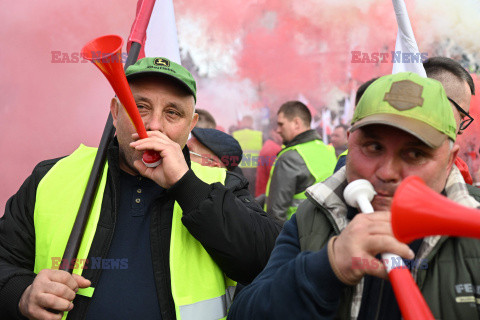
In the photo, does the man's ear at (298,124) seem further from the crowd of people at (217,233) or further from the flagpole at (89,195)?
the flagpole at (89,195)

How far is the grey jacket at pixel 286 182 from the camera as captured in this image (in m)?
4.73

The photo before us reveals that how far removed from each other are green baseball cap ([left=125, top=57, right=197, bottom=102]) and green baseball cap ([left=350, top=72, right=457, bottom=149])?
896 millimetres

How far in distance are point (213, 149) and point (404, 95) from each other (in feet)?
8.64

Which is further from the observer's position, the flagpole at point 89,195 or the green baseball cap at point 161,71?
the green baseball cap at point 161,71

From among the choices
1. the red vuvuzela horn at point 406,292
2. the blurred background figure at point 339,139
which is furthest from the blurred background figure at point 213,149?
the blurred background figure at point 339,139

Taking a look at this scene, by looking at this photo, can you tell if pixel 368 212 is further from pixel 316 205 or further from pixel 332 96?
pixel 332 96

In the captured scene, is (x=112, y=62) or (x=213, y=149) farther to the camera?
(x=213, y=149)

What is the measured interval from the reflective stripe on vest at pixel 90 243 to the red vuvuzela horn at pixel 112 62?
1.44 feet

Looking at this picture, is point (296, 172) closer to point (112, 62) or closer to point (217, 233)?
point (217, 233)

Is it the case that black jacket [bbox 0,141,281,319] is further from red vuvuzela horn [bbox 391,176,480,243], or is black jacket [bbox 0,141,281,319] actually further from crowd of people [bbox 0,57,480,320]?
red vuvuzela horn [bbox 391,176,480,243]

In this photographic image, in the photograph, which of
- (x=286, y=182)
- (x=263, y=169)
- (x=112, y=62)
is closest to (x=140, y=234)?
(x=112, y=62)

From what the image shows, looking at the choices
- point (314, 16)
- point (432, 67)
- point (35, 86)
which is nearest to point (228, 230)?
point (432, 67)

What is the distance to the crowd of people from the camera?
132 cm

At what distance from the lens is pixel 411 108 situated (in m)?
1.41
